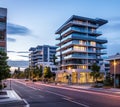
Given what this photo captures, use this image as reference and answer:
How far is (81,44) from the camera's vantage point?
110625mm

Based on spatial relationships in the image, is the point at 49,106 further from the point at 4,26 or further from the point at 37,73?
the point at 37,73

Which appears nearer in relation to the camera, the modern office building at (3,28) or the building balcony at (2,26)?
the building balcony at (2,26)

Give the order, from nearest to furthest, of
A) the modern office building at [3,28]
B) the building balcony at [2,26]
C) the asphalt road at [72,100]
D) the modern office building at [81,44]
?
the asphalt road at [72,100] → the building balcony at [2,26] → the modern office building at [3,28] → the modern office building at [81,44]

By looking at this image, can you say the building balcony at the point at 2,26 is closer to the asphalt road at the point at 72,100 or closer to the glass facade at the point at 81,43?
the asphalt road at the point at 72,100

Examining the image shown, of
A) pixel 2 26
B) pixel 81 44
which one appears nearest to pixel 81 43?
pixel 81 44

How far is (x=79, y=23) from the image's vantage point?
111375 millimetres

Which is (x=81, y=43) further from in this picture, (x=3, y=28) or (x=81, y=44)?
(x=3, y=28)

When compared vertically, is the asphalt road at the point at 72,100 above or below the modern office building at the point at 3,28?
below

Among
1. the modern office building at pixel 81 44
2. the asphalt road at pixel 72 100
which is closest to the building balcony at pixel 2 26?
the asphalt road at pixel 72 100

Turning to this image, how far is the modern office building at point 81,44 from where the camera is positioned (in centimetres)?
10894

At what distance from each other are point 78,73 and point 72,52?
9288 millimetres

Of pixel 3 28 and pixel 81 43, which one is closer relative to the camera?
pixel 3 28

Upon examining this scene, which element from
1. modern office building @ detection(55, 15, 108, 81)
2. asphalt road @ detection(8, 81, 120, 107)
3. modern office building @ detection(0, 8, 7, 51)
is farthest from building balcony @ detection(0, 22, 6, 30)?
modern office building @ detection(55, 15, 108, 81)

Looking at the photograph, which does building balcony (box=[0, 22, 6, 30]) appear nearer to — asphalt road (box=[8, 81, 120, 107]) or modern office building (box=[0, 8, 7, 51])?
modern office building (box=[0, 8, 7, 51])
